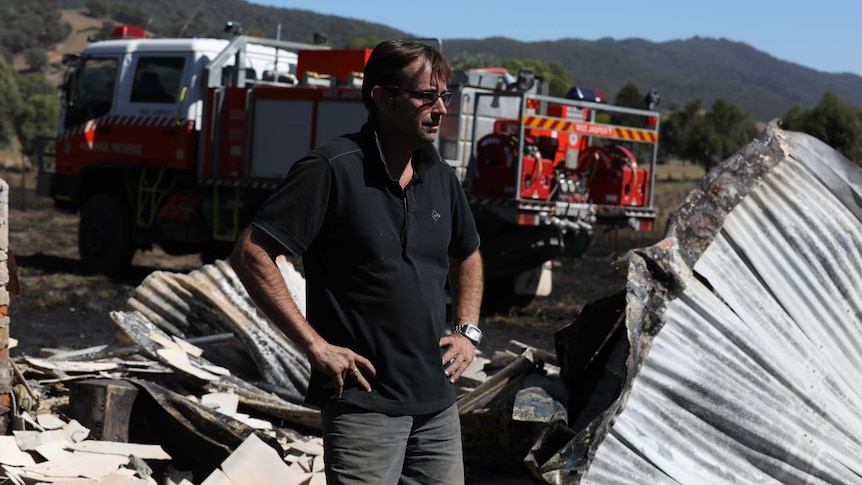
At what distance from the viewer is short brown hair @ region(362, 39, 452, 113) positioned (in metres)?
3.21

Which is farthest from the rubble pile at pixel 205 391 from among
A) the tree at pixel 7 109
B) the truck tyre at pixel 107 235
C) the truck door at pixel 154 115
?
the tree at pixel 7 109

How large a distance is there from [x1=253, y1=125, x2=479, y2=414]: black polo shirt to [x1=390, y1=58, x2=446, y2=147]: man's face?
11 cm

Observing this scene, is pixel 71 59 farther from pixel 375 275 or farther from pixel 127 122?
pixel 375 275

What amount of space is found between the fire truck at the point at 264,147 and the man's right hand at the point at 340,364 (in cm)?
758

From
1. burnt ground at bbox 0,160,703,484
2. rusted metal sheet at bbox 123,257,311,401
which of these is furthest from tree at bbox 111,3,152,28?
rusted metal sheet at bbox 123,257,311,401

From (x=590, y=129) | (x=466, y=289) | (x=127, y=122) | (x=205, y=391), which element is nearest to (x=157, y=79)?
(x=127, y=122)

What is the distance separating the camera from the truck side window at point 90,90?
45.7 feet

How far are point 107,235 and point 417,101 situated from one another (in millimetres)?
11571

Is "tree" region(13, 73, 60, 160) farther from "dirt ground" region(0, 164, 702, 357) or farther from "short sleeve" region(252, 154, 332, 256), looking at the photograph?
"short sleeve" region(252, 154, 332, 256)

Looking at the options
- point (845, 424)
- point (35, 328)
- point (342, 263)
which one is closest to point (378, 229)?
point (342, 263)

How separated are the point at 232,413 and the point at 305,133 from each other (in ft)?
22.5

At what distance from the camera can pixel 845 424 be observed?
4539mm

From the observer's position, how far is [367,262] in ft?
10.3

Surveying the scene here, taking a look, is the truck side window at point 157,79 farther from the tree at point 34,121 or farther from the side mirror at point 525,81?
the tree at point 34,121
